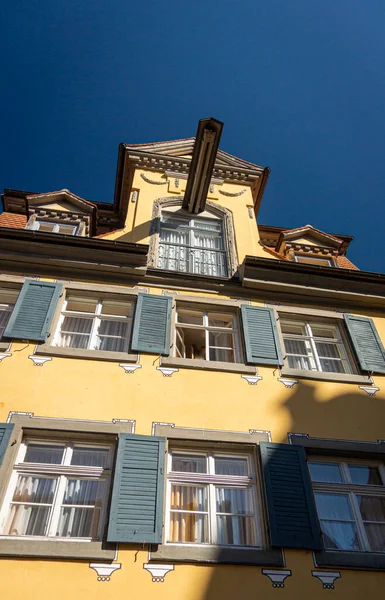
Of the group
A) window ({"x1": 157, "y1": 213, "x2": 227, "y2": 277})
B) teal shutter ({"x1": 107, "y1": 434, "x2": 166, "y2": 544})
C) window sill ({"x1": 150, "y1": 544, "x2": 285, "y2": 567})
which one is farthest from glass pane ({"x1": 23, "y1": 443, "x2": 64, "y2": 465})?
window ({"x1": 157, "y1": 213, "x2": 227, "y2": 277})

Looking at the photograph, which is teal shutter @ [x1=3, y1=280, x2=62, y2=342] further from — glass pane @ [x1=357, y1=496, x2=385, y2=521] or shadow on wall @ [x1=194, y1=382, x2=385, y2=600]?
glass pane @ [x1=357, y1=496, x2=385, y2=521]

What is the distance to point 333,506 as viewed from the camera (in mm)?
7145

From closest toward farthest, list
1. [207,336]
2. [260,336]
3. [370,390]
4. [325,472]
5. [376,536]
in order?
[376,536] → [325,472] → [370,390] → [260,336] → [207,336]

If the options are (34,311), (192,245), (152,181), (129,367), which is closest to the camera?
(129,367)

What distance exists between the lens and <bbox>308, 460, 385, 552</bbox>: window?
267 inches

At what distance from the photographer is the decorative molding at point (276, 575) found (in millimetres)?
6023

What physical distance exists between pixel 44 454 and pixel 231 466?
277 centimetres

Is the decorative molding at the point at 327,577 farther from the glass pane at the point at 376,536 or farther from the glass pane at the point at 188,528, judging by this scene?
the glass pane at the point at 188,528

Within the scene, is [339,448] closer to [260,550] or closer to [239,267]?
[260,550]

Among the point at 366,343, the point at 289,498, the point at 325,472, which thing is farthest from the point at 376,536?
the point at 366,343

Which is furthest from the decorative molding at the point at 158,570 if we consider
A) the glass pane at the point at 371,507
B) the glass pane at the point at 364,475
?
the glass pane at the point at 364,475

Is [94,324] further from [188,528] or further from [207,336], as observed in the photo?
[188,528]

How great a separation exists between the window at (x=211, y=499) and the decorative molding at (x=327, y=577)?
0.83m

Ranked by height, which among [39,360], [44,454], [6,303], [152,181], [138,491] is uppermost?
[152,181]
